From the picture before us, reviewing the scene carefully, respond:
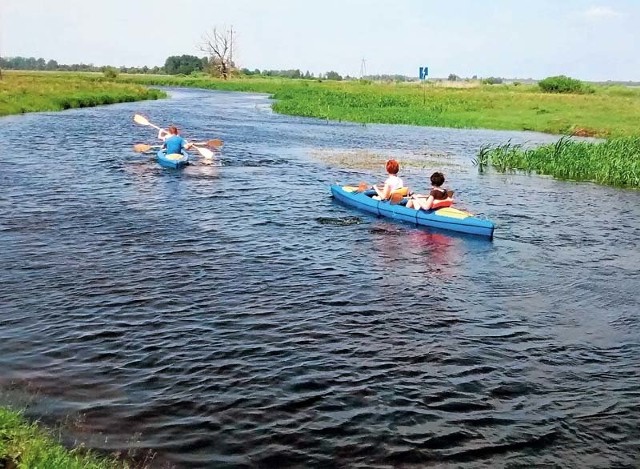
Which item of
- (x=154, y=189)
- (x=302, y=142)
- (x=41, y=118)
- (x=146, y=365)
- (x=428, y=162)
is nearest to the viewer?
(x=146, y=365)

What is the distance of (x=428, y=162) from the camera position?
28.4 meters

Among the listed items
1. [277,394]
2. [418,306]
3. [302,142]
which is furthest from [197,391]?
[302,142]

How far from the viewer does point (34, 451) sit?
5453 mm

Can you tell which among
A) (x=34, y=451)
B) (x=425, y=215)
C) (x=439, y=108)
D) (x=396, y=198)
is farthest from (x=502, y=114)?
(x=34, y=451)

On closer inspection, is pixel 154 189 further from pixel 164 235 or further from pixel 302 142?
pixel 302 142

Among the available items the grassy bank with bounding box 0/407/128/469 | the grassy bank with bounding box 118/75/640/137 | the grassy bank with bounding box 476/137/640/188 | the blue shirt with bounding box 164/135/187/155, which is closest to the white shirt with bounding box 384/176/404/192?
the blue shirt with bounding box 164/135/187/155

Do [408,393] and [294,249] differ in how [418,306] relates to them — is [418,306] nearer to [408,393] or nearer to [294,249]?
[408,393]

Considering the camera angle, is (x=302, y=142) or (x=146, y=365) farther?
(x=302, y=142)

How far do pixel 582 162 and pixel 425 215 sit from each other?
36.8ft

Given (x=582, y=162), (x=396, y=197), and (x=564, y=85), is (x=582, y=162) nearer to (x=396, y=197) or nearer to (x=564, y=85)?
(x=396, y=197)

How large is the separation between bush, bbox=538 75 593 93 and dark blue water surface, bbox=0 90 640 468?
6405cm

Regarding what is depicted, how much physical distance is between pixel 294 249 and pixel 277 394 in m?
6.45

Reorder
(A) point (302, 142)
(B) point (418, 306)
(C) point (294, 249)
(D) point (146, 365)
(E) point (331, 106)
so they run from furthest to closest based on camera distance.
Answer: (E) point (331, 106)
(A) point (302, 142)
(C) point (294, 249)
(B) point (418, 306)
(D) point (146, 365)

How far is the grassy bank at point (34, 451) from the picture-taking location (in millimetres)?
5293
